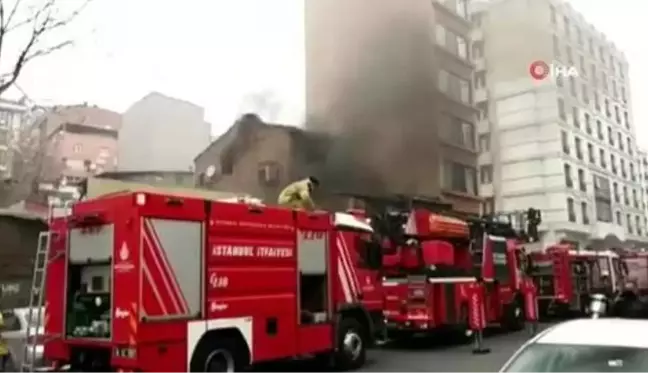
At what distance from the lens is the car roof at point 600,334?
370cm

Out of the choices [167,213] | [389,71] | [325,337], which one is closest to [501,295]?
[325,337]

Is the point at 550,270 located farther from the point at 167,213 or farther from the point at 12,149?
the point at 12,149

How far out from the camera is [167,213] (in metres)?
7.39

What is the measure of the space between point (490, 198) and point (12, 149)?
2283 cm

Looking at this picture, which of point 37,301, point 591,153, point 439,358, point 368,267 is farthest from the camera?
point 591,153

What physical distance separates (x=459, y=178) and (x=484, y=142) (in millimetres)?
5548

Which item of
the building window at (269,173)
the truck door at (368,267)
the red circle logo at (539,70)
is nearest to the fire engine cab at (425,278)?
the truck door at (368,267)

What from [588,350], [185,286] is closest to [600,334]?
[588,350]

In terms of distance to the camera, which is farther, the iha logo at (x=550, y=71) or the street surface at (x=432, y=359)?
the iha logo at (x=550, y=71)

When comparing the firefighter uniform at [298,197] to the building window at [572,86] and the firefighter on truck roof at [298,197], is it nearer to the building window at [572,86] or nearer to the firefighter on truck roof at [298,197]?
the firefighter on truck roof at [298,197]

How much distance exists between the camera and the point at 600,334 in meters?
3.82

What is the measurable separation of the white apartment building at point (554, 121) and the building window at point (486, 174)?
0.05 m

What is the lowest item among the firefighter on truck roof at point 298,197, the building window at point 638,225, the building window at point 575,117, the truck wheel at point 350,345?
the truck wheel at point 350,345

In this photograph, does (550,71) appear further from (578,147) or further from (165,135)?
(165,135)
